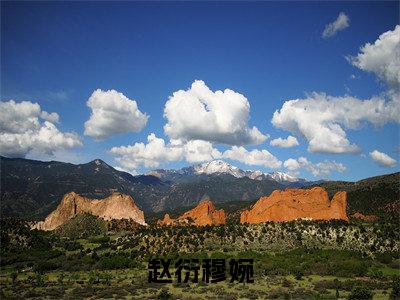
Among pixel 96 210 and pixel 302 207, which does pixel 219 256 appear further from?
pixel 96 210

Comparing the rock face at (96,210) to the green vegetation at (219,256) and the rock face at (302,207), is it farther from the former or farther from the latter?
the rock face at (302,207)

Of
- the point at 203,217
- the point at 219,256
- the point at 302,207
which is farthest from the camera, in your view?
the point at 203,217

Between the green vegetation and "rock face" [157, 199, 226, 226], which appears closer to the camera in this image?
the green vegetation

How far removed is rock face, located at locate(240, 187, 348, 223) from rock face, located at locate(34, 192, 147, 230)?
2112 inches

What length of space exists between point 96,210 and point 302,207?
A: 82.9 metres

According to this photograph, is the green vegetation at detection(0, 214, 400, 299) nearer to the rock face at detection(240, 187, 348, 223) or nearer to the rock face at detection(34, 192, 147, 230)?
the rock face at detection(240, 187, 348, 223)

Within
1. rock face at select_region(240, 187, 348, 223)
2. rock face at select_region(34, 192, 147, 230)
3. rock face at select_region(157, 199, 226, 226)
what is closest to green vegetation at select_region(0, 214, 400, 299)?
rock face at select_region(240, 187, 348, 223)

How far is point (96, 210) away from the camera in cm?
17362

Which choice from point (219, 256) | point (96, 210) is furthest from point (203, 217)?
point (219, 256)

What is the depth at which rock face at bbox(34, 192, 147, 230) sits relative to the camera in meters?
170

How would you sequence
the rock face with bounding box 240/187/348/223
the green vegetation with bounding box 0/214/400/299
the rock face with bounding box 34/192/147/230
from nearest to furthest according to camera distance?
the green vegetation with bounding box 0/214/400/299, the rock face with bounding box 240/187/348/223, the rock face with bounding box 34/192/147/230

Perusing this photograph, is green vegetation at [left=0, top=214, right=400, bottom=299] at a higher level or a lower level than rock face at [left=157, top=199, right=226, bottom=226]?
lower

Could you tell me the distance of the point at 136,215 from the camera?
6924 inches

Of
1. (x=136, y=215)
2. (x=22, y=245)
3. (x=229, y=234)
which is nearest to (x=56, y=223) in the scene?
(x=136, y=215)
